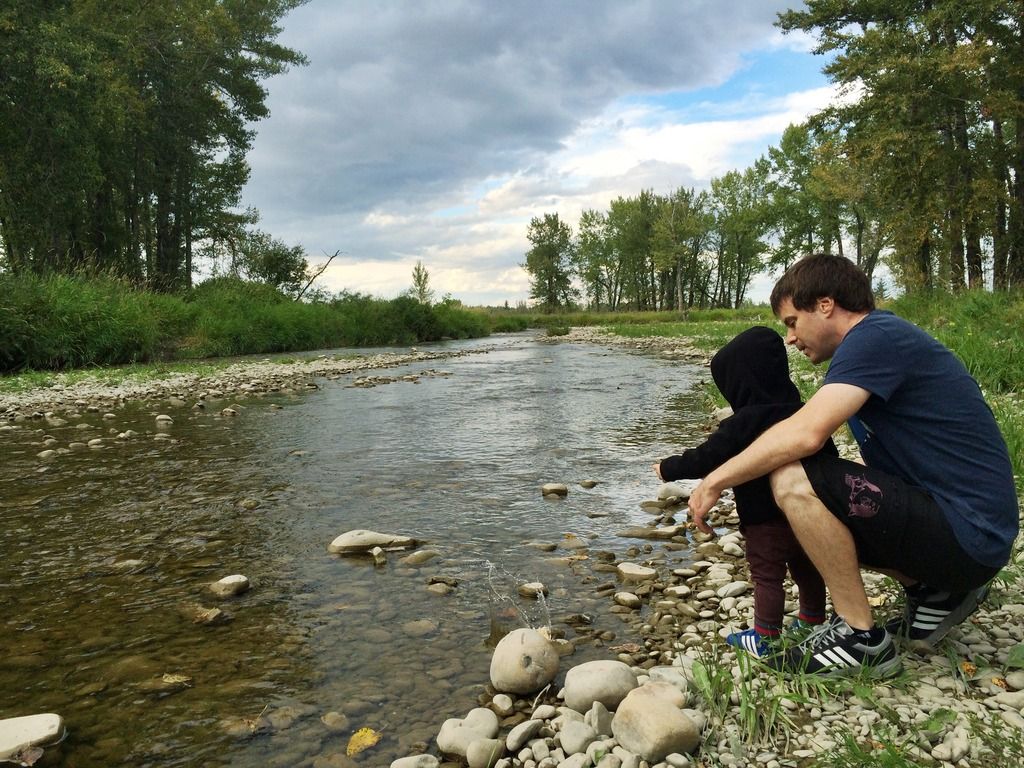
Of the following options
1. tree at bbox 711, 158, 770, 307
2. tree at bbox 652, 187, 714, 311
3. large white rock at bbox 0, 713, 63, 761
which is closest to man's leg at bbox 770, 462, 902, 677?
large white rock at bbox 0, 713, 63, 761

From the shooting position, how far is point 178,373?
48.9 ft

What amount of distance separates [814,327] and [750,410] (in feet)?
1.35

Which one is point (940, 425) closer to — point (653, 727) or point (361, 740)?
point (653, 727)

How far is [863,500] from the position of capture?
2217mm

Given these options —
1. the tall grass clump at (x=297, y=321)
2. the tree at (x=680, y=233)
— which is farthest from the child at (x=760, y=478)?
the tree at (x=680, y=233)

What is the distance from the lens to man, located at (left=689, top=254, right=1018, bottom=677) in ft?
7.21

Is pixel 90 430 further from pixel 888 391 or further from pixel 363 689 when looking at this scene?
pixel 888 391

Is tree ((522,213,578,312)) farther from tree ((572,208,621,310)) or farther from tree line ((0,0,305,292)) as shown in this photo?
tree line ((0,0,305,292))

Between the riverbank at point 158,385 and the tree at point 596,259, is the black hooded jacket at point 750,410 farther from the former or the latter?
the tree at point 596,259

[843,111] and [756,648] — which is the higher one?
[843,111]

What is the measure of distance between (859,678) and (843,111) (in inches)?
1074

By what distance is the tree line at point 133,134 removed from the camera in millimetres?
21125

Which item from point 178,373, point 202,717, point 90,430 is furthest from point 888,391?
point 178,373

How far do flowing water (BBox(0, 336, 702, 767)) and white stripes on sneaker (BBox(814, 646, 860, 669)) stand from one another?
0.92m
